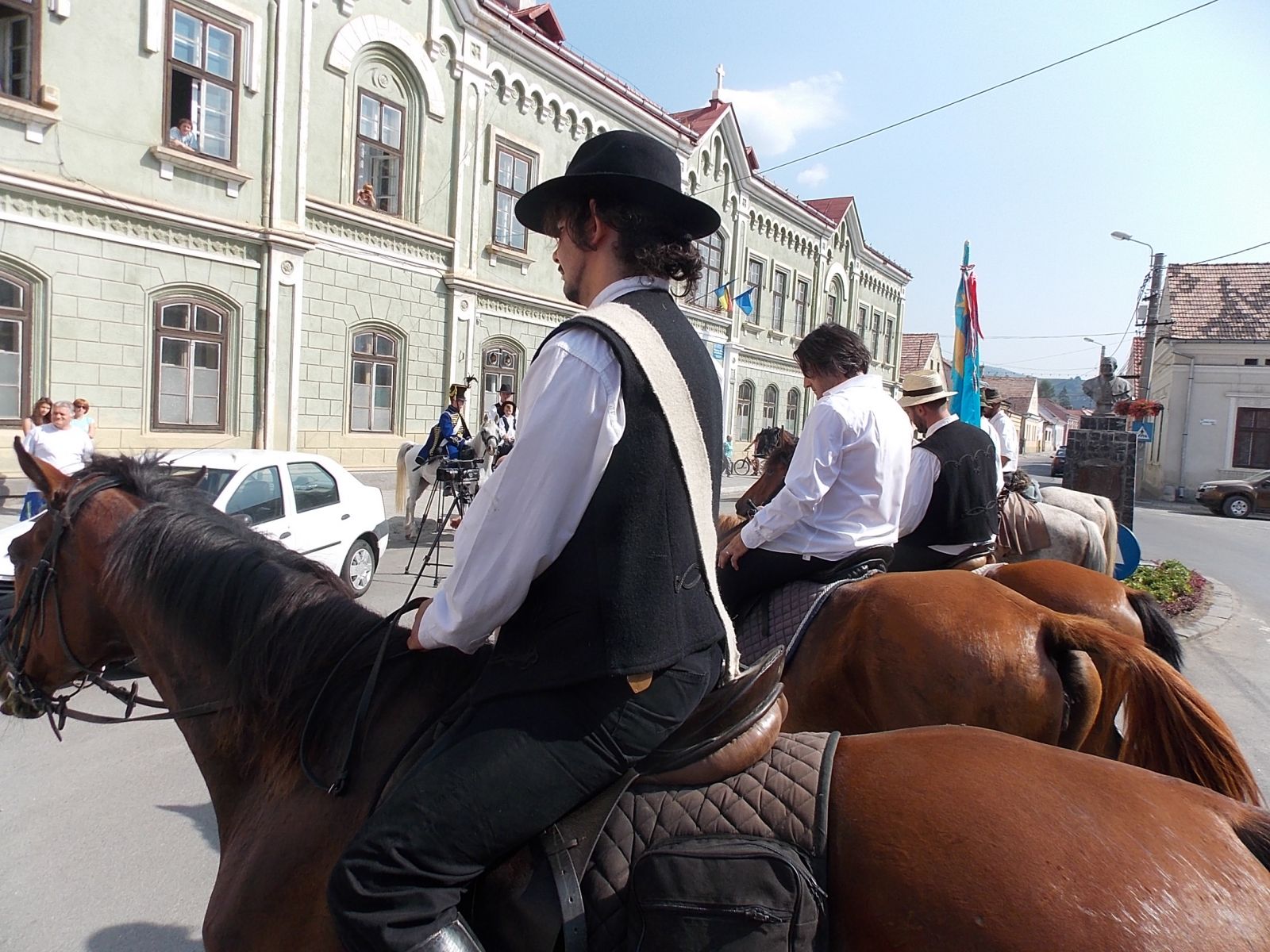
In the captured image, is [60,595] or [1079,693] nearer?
[60,595]

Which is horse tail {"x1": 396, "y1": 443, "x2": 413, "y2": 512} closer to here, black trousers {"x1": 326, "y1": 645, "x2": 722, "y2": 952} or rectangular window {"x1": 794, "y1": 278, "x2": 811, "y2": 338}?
black trousers {"x1": 326, "y1": 645, "x2": 722, "y2": 952}

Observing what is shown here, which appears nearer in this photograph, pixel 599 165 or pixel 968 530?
pixel 599 165

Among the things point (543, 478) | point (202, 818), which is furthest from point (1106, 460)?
point (543, 478)

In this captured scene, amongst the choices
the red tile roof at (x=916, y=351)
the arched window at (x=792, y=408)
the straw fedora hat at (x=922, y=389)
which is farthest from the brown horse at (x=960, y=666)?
the red tile roof at (x=916, y=351)

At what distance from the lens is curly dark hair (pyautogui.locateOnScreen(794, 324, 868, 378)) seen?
3738 millimetres

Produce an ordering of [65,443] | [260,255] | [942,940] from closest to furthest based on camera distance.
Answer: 1. [942,940]
2. [65,443]
3. [260,255]

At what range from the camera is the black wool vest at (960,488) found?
4.36 metres

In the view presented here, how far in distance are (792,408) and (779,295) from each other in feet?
15.2

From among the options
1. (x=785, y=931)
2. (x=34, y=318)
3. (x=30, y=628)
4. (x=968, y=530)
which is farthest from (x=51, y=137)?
(x=785, y=931)

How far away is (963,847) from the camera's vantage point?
1443mm

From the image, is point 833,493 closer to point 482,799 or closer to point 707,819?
point 707,819

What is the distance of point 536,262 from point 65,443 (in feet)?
37.9

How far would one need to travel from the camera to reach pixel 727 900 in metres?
1.45

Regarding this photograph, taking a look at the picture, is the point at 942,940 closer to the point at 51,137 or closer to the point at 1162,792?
the point at 1162,792
